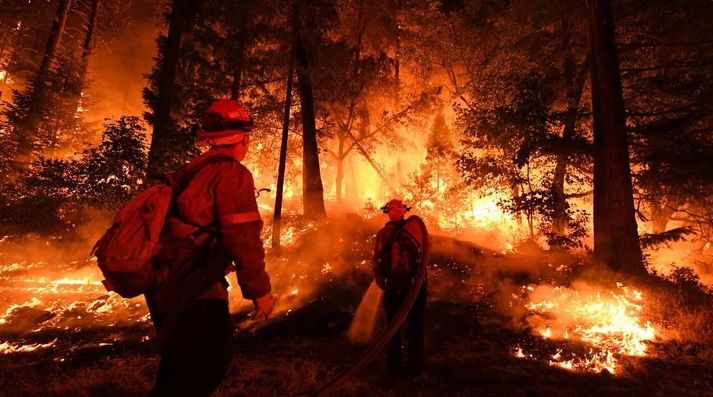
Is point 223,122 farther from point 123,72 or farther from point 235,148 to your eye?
point 123,72

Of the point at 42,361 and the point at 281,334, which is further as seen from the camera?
the point at 281,334

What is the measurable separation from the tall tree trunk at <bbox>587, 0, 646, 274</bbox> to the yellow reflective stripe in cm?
981

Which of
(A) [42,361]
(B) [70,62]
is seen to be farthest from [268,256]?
(B) [70,62]

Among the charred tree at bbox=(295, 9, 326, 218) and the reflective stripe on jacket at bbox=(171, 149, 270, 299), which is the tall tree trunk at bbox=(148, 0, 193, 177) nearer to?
the charred tree at bbox=(295, 9, 326, 218)

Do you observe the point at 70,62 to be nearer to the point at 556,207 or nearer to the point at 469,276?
the point at 469,276

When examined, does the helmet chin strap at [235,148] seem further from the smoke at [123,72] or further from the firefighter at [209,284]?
the smoke at [123,72]

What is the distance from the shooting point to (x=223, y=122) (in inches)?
107

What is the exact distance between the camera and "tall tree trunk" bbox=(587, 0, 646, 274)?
9.70 m

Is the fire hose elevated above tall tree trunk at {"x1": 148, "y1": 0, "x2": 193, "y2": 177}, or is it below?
below

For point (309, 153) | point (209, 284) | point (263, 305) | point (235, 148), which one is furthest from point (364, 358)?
point (309, 153)

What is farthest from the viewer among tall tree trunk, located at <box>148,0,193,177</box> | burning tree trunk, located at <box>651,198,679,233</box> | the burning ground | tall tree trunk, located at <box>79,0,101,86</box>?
tall tree trunk, located at <box>79,0,101,86</box>

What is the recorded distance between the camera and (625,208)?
32.0ft

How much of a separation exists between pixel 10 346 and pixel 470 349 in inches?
340

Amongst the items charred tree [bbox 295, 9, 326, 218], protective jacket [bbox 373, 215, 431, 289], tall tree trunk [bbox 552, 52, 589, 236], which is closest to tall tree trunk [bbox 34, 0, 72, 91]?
charred tree [bbox 295, 9, 326, 218]
